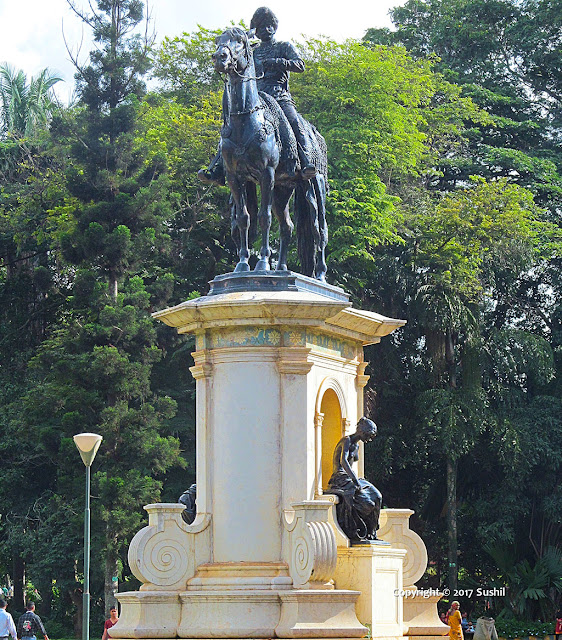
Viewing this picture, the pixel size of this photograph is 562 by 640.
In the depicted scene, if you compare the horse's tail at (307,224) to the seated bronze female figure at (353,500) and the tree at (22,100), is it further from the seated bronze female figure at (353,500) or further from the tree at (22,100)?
the tree at (22,100)

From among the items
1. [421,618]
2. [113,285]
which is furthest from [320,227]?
[113,285]

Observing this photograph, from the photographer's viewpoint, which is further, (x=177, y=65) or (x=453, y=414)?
(x=177, y=65)

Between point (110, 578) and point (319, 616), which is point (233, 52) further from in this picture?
point (110, 578)

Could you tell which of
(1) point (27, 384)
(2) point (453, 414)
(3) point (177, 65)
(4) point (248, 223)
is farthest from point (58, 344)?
(4) point (248, 223)

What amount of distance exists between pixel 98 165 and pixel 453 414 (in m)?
10.4

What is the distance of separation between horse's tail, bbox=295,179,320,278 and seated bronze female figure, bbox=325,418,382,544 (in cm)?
234

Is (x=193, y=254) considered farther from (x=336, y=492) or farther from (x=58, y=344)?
(x=336, y=492)

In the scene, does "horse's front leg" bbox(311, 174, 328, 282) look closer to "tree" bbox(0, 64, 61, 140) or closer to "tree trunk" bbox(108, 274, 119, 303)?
"tree trunk" bbox(108, 274, 119, 303)

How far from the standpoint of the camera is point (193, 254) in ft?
117

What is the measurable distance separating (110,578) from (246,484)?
17.1 metres

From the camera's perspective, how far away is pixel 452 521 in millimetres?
32531

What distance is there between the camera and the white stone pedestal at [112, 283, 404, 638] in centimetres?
1352

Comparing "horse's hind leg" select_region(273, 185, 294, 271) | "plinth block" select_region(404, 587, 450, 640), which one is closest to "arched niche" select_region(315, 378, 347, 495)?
"plinth block" select_region(404, 587, 450, 640)

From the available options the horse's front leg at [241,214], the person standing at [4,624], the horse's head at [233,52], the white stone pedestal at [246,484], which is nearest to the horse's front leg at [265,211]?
the horse's front leg at [241,214]
